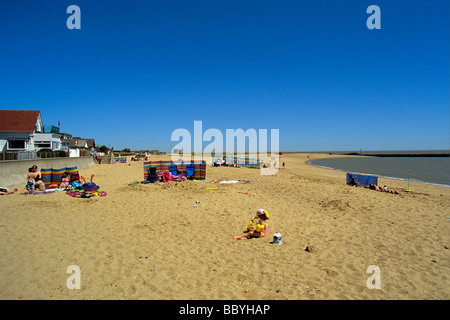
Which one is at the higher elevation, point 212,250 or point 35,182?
point 35,182

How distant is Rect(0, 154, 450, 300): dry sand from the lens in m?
4.04

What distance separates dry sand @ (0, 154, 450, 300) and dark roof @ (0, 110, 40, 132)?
24.3m

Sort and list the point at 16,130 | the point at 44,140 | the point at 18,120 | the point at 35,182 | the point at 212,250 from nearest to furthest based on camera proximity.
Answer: the point at 212,250 < the point at 35,182 < the point at 16,130 < the point at 18,120 < the point at 44,140

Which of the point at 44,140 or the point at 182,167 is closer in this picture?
the point at 182,167

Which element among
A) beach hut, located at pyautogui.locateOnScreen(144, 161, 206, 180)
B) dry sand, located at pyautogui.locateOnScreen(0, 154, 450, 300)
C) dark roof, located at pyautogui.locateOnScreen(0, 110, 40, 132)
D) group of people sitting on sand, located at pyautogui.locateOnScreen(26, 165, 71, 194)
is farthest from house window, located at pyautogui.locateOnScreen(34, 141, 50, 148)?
dry sand, located at pyautogui.locateOnScreen(0, 154, 450, 300)

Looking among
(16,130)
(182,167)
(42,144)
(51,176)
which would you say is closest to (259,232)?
(182,167)

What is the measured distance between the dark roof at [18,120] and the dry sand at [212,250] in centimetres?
2434

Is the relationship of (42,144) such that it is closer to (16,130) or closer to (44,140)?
(44,140)

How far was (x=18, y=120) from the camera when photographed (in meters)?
29.8

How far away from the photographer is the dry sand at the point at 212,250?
4.04 metres

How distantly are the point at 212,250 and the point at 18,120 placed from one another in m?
35.3

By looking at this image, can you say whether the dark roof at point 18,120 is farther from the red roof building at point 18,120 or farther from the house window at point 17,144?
the house window at point 17,144

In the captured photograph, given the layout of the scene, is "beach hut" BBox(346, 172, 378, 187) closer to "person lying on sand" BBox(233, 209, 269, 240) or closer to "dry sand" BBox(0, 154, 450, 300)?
"dry sand" BBox(0, 154, 450, 300)
